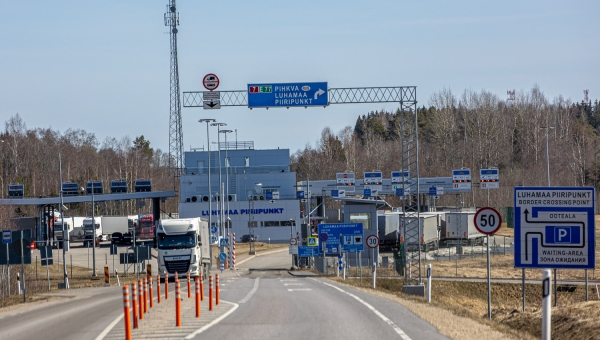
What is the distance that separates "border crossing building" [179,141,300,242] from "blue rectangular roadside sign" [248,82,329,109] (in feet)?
159

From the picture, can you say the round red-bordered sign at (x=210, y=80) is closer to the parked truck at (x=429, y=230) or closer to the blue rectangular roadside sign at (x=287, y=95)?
the blue rectangular roadside sign at (x=287, y=95)

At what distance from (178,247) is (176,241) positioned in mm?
321

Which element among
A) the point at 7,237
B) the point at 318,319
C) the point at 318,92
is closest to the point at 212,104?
the point at 318,92

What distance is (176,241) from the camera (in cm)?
3894

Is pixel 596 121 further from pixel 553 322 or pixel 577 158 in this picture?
pixel 553 322

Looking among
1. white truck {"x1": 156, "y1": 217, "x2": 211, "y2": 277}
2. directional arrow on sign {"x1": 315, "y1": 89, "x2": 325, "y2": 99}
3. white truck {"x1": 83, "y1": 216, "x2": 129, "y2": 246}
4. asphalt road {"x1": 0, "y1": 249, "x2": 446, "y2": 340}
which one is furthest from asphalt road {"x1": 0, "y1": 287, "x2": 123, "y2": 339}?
white truck {"x1": 83, "y1": 216, "x2": 129, "y2": 246}

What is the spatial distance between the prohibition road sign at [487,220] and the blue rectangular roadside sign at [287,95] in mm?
18368

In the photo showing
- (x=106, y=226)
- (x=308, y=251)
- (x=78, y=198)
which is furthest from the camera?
(x=106, y=226)

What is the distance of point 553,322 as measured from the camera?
68.9ft

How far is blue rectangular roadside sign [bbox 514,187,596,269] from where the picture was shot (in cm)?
1428

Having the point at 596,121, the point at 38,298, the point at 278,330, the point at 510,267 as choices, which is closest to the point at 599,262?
the point at 510,267

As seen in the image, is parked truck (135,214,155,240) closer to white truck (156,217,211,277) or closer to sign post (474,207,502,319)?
white truck (156,217,211,277)

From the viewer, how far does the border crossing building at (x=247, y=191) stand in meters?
90.4

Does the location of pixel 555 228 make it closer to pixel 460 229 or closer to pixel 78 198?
pixel 460 229
